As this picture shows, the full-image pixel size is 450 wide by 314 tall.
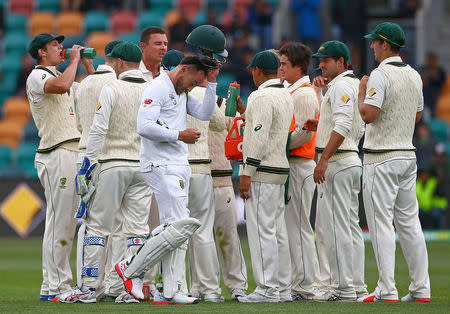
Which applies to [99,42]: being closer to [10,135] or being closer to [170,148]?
[10,135]

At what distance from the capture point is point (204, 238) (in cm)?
868

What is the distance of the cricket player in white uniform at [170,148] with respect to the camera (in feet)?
25.7

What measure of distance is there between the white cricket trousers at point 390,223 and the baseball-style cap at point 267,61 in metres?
1.32

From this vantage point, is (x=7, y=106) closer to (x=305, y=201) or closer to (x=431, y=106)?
(x=431, y=106)

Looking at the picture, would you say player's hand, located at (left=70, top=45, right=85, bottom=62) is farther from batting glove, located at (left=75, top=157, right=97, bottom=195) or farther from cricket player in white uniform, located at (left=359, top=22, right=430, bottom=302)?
cricket player in white uniform, located at (left=359, top=22, right=430, bottom=302)

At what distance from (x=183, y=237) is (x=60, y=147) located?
1937 millimetres

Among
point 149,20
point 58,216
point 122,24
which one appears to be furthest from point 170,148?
point 122,24

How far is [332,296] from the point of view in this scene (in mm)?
8766

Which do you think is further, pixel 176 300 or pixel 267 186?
pixel 267 186

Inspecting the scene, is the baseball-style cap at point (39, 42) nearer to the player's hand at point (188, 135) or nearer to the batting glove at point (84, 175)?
the batting glove at point (84, 175)

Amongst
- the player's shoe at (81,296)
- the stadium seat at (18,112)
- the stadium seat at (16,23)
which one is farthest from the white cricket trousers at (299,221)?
the stadium seat at (16,23)

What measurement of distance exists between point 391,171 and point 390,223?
18.3 inches

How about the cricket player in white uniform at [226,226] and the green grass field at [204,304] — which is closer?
the green grass field at [204,304]

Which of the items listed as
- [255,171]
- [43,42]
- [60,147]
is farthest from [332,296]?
[43,42]
